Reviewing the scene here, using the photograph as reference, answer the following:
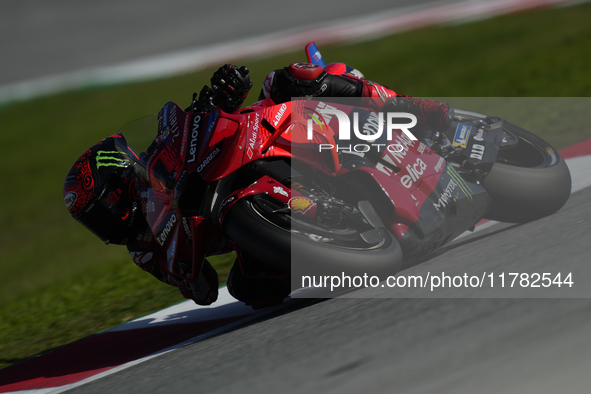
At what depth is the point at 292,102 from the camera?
10.4 ft

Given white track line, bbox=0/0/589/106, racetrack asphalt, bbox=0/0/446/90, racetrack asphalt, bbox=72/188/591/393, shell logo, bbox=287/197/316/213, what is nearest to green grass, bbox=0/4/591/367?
white track line, bbox=0/0/589/106

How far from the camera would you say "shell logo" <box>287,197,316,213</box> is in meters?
2.70

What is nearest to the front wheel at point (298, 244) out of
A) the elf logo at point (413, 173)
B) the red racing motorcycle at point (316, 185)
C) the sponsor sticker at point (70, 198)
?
the red racing motorcycle at point (316, 185)

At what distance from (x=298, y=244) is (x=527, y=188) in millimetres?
1832

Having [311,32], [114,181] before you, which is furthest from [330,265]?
[311,32]

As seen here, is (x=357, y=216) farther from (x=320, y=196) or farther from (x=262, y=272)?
(x=262, y=272)

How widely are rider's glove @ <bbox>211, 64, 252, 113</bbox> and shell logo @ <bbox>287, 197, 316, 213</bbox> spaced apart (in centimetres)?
83

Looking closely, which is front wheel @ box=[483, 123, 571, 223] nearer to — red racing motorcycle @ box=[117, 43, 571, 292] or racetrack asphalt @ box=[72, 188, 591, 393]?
red racing motorcycle @ box=[117, 43, 571, 292]

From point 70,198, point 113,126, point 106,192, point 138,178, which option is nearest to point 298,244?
point 138,178

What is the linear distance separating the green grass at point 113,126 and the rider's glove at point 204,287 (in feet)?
4.20

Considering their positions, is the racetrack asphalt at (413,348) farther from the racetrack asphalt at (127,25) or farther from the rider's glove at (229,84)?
the racetrack asphalt at (127,25)

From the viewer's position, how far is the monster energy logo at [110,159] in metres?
3.46

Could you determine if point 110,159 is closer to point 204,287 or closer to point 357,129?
point 204,287

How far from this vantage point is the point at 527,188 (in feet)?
12.0
